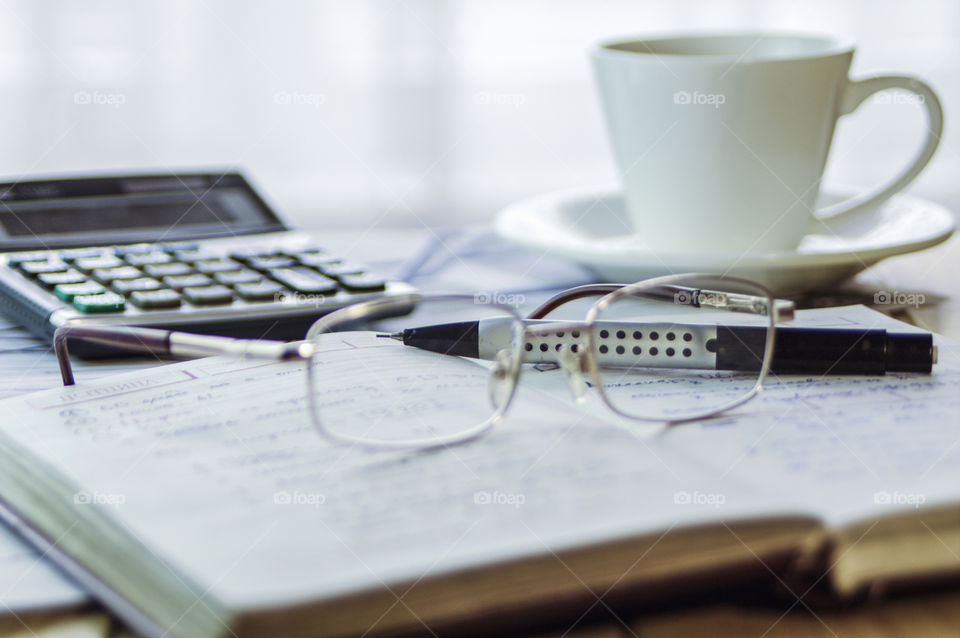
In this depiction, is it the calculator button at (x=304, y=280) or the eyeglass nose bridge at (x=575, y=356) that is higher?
the eyeglass nose bridge at (x=575, y=356)

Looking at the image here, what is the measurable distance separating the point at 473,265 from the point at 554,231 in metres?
0.06

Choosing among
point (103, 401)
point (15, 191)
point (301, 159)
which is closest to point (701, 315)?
point (103, 401)

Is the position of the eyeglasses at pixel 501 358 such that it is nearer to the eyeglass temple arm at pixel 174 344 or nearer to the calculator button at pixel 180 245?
the eyeglass temple arm at pixel 174 344

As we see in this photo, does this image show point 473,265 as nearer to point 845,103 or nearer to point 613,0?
point 845,103

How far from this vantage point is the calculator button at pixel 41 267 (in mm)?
505

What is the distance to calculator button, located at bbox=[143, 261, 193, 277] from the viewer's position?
51 cm

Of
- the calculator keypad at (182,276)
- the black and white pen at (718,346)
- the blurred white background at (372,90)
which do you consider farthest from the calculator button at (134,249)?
the blurred white background at (372,90)

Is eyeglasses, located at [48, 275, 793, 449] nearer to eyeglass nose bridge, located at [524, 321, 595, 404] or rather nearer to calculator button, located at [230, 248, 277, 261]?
eyeglass nose bridge, located at [524, 321, 595, 404]
